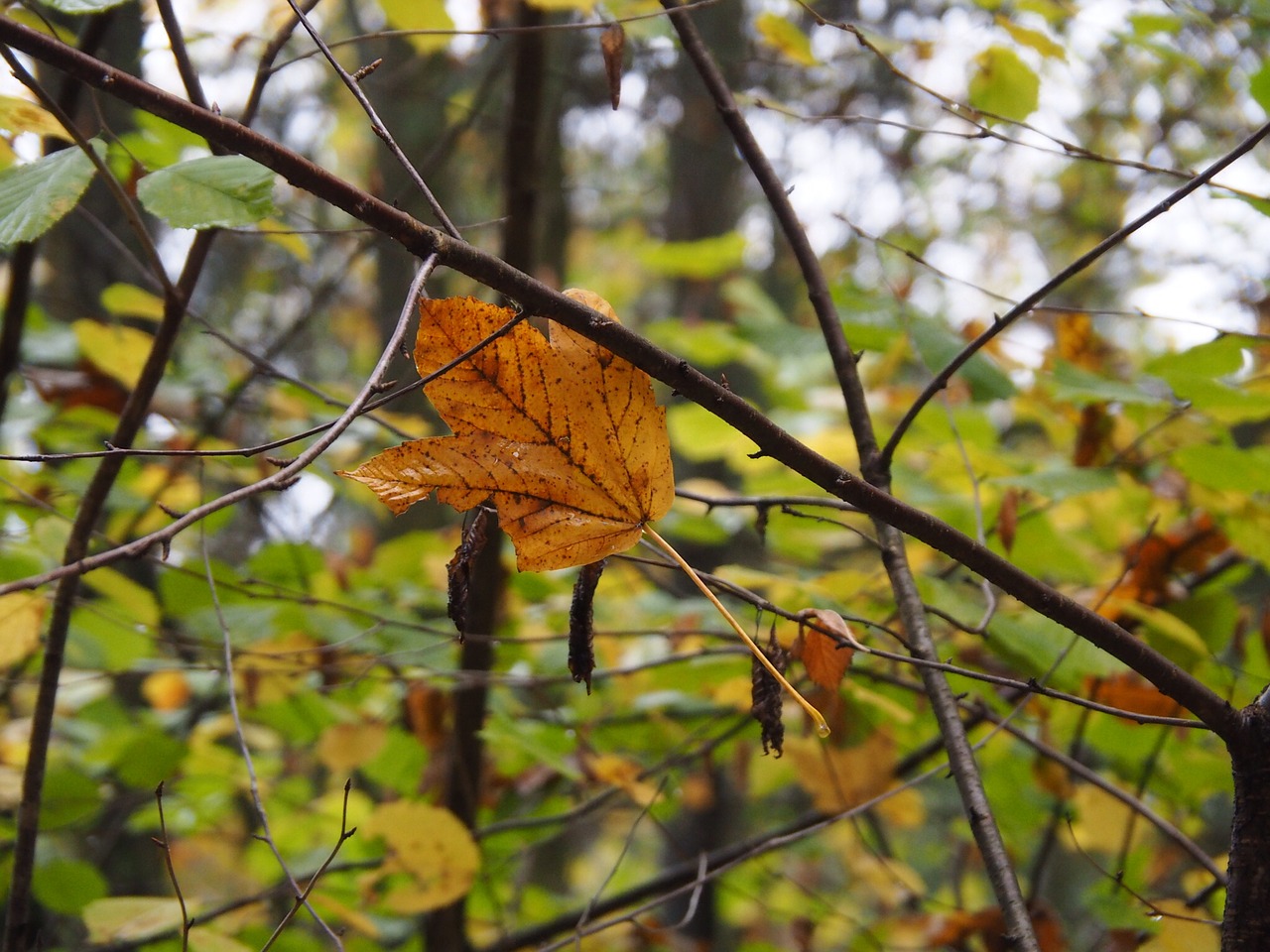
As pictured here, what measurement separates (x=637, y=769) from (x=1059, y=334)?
1.03 metres

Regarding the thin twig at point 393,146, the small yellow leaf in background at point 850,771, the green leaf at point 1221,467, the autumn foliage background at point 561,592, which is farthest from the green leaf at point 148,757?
the green leaf at point 1221,467

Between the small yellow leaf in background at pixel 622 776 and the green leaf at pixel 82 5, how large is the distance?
1.01 metres

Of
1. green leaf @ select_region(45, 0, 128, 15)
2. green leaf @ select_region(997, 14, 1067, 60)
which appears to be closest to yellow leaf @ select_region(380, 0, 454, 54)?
green leaf @ select_region(45, 0, 128, 15)

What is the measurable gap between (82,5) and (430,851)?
96 centimetres

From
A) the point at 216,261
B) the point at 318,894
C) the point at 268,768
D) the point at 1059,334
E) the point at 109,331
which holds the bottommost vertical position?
the point at 268,768

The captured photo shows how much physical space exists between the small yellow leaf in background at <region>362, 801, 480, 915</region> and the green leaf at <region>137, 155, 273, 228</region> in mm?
776

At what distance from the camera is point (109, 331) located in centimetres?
132

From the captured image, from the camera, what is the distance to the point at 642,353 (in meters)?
0.50

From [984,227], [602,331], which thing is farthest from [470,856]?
[984,227]

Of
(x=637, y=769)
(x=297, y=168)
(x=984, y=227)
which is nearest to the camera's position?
(x=297, y=168)

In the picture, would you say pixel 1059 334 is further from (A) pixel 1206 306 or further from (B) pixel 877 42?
(A) pixel 1206 306

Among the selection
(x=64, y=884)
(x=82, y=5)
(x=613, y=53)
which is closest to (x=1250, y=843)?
(x=613, y=53)

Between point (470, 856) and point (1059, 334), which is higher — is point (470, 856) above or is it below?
below

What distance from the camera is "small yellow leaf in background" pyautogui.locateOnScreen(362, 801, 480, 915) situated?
1104 millimetres
